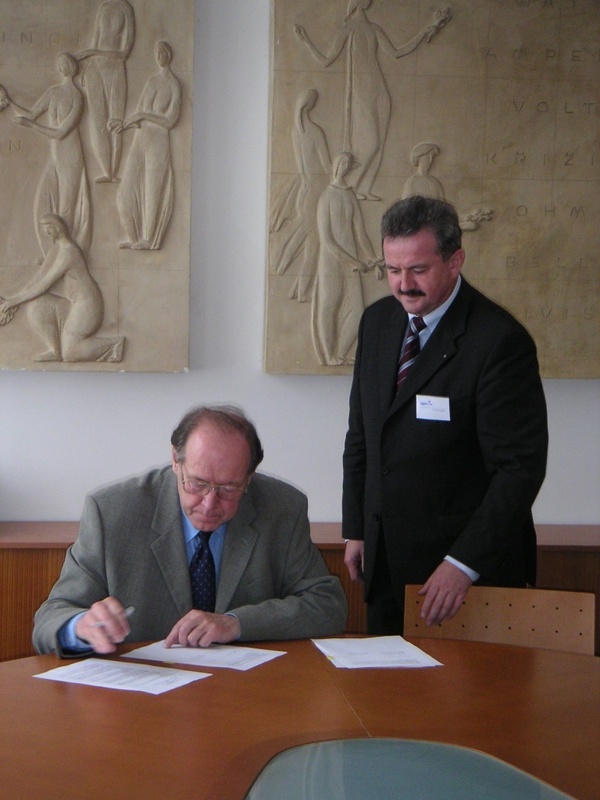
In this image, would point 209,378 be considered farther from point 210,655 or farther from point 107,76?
point 210,655

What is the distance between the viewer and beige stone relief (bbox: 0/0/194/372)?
13.6 ft

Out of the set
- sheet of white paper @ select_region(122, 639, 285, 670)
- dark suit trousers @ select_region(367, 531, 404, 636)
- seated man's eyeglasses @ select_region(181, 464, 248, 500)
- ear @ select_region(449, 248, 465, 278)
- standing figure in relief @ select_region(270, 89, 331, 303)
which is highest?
standing figure in relief @ select_region(270, 89, 331, 303)

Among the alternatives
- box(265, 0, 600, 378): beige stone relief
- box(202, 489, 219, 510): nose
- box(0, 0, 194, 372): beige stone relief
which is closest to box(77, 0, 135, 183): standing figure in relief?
box(0, 0, 194, 372): beige stone relief

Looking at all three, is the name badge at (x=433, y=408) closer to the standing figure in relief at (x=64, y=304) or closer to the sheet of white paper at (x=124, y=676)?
the sheet of white paper at (x=124, y=676)

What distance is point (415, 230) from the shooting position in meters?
2.81

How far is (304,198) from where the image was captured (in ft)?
14.2

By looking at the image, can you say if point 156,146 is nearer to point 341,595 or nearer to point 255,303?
point 255,303

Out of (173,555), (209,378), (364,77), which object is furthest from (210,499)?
(364,77)

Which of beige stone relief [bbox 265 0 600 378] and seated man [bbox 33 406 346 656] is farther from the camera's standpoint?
beige stone relief [bbox 265 0 600 378]

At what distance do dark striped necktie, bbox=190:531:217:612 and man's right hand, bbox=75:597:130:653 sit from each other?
0.40 m

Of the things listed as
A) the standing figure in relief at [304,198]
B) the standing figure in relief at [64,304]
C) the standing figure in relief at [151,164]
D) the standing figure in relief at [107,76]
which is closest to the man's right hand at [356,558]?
the standing figure in relief at [304,198]

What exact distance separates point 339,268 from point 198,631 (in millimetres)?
2479

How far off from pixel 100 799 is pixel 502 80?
3818 mm

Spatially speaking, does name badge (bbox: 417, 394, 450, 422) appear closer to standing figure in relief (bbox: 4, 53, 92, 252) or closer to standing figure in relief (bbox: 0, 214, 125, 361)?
standing figure in relief (bbox: 0, 214, 125, 361)
